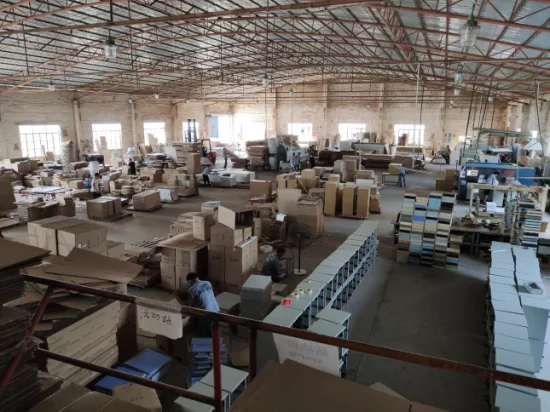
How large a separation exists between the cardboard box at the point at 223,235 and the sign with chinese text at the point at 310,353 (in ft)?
17.9

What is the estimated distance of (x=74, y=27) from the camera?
11594mm

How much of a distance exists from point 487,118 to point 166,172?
85.4ft

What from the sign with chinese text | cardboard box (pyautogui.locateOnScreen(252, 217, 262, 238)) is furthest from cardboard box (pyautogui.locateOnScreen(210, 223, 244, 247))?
the sign with chinese text

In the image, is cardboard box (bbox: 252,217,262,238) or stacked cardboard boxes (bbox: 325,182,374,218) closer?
cardboard box (bbox: 252,217,262,238)

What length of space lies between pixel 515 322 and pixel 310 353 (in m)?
4.41

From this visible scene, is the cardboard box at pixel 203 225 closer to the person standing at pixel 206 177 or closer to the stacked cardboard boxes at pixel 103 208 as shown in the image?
the stacked cardboard boxes at pixel 103 208

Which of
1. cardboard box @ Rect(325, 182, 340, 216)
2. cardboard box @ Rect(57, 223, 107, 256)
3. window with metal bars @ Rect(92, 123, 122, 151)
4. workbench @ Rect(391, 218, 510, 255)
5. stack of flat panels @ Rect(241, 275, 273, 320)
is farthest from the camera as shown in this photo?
window with metal bars @ Rect(92, 123, 122, 151)

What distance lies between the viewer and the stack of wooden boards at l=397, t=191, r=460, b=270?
9.37 meters

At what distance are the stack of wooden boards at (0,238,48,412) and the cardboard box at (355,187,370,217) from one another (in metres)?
11.8

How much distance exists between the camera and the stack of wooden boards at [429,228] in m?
9.37

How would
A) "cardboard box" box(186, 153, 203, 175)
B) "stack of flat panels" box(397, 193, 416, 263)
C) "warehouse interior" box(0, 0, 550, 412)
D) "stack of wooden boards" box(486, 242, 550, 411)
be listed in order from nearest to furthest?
"warehouse interior" box(0, 0, 550, 412) < "stack of wooden boards" box(486, 242, 550, 411) < "stack of flat panels" box(397, 193, 416, 263) < "cardboard box" box(186, 153, 203, 175)

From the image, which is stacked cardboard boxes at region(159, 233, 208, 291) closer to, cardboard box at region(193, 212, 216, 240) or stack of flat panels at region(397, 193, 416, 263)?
cardboard box at region(193, 212, 216, 240)

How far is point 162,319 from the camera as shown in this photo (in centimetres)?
264

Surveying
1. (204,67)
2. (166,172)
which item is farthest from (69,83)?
(166,172)
